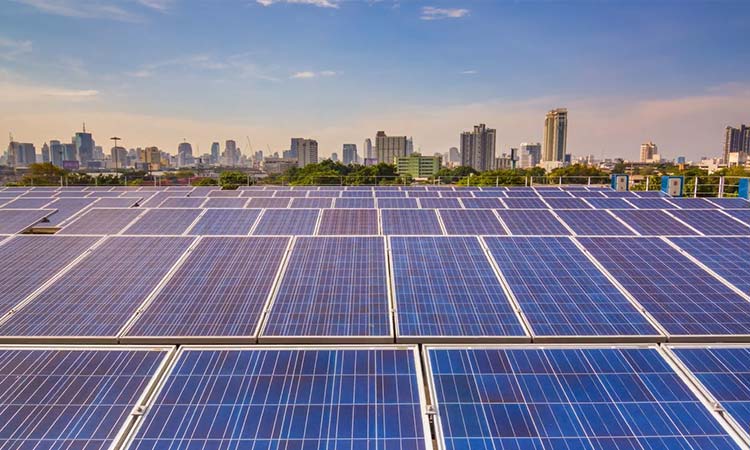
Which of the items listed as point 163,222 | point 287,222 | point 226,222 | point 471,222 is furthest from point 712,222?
point 163,222

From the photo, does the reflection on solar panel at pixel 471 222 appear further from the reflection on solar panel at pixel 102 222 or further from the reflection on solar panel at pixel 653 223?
the reflection on solar panel at pixel 102 222

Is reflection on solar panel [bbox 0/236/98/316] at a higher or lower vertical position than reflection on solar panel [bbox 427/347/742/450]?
higher

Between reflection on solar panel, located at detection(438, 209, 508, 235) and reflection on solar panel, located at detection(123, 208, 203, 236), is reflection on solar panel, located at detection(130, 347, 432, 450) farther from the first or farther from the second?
reflection on solar panel, located at detection(123, 208, 203, 236)

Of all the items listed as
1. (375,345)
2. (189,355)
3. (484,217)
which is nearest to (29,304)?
(189,355)

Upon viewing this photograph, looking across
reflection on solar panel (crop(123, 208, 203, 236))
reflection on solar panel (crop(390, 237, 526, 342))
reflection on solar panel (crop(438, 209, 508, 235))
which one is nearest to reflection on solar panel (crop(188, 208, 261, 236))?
reflection on solar panel (crop(123, 208, 203, 236))

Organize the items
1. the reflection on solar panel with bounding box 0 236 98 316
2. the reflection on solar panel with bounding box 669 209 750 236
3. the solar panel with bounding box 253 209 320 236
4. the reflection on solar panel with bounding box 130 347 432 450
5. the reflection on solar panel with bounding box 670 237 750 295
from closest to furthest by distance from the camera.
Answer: the reflection on solar panel with bounding box 130 347 432 450, the reflection on solar panel with bounding box 0 236 98 316, the reflection on solar panel with bounding box 670 237 750 295, the reflection on solar panel with bounding box 669 209 750 236, the solar panel with bounding box 253 209 320 236

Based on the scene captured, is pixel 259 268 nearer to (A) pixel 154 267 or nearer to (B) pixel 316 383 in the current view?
(A) pixel 154 267
